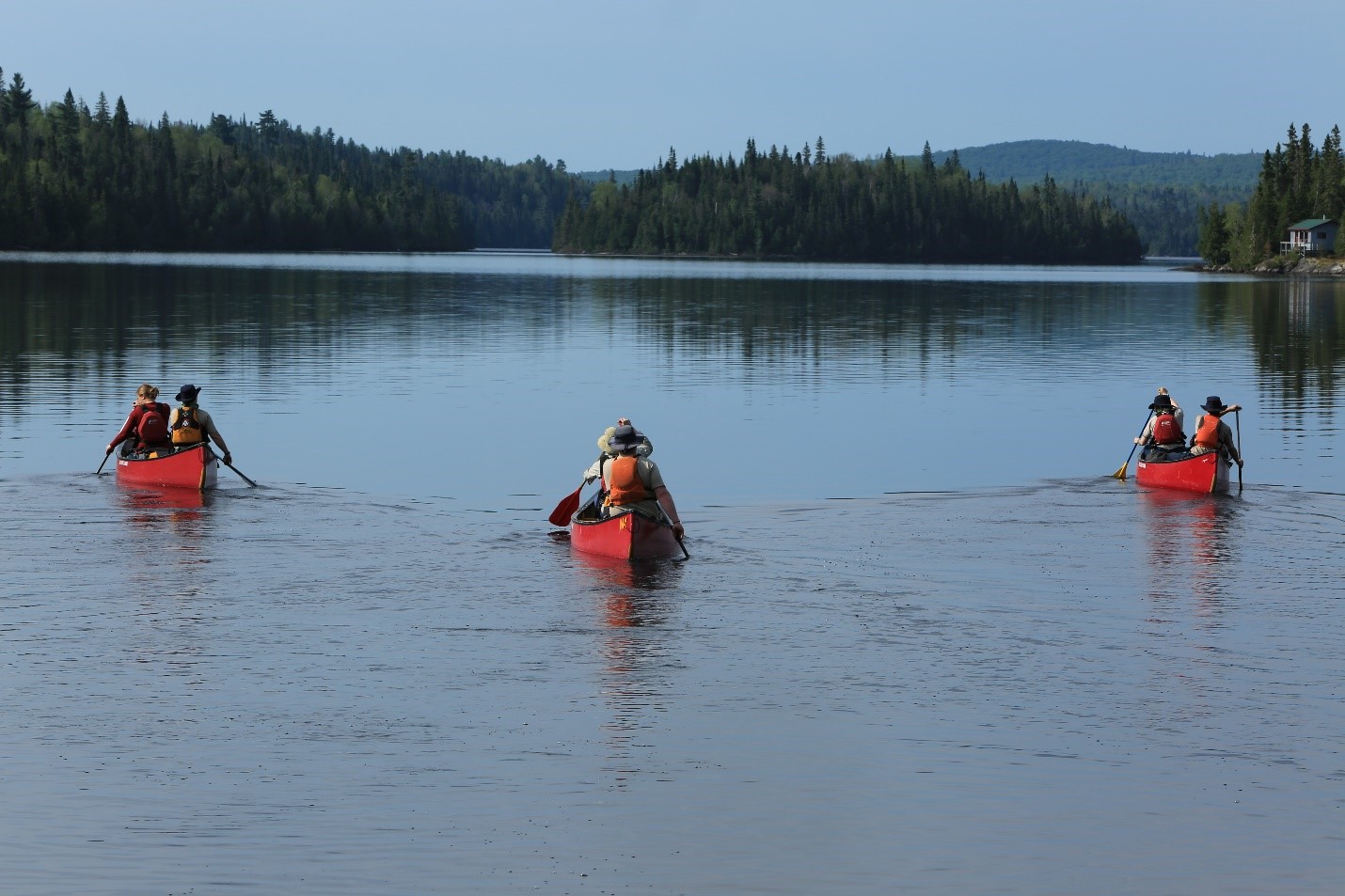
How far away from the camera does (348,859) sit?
15523 millimetres

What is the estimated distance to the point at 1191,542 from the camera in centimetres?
3328

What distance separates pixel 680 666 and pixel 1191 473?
20.3 m

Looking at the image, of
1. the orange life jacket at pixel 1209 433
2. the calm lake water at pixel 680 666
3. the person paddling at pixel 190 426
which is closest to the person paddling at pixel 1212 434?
the orange life jacket at pixel 1209 433

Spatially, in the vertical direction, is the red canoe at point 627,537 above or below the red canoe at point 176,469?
below

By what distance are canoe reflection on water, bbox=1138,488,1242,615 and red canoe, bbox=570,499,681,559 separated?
8.03 metres

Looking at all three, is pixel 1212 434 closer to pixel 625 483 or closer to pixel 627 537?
pixel 625 483

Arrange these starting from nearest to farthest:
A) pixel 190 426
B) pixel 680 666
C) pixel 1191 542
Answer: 1. pixel 680 666
2. pixel 1191 542
3. pixel 190 426

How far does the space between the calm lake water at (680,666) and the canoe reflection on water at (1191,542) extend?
0.16 m

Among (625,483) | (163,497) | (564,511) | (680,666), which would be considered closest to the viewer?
(680,666)

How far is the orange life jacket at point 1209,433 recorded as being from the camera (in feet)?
130

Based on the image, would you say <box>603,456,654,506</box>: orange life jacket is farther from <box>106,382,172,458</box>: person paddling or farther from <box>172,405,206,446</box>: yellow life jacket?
<box>106,382,172,458</box>: person paddling

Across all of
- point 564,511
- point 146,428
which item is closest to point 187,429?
point 146,428

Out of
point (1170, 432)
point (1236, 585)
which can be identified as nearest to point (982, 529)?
point (1236, 585)

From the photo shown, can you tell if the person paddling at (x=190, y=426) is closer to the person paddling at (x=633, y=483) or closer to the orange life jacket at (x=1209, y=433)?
the person paddling at (x=633, y=483)
